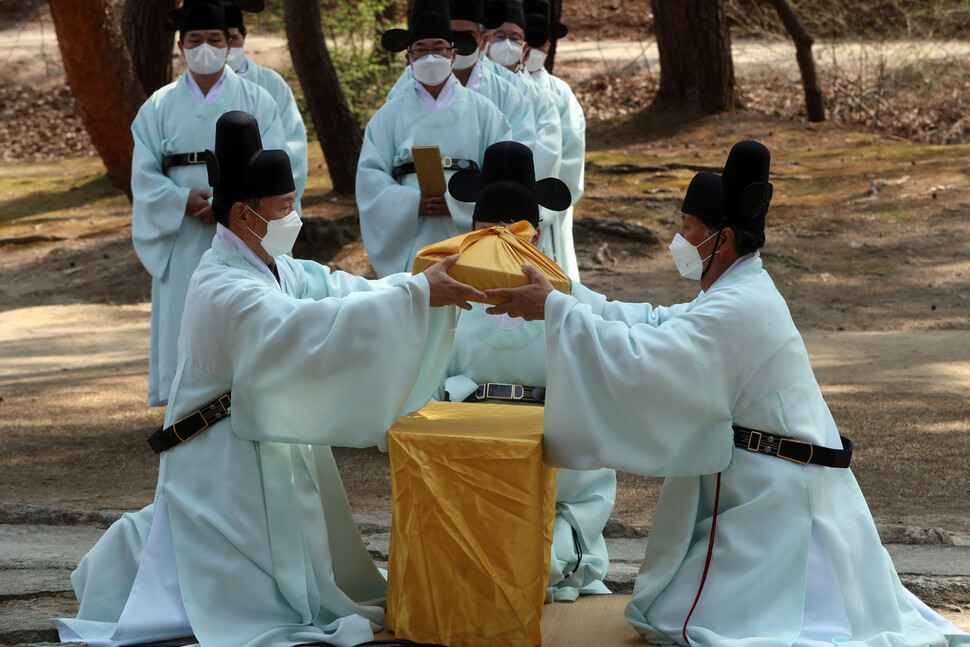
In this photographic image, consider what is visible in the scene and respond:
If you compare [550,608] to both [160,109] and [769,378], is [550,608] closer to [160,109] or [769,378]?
[769,378]

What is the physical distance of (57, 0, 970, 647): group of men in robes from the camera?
→ 10.8 feet

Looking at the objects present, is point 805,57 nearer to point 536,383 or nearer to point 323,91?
point 323,91

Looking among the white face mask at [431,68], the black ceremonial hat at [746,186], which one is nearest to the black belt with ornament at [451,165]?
the white face mask at [431,68]

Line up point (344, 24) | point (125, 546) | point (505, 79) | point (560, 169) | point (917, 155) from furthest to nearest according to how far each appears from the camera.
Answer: point (344, 24)
point (917, 155)
point (560, 169)
point (505, 79)
point (125, 546)

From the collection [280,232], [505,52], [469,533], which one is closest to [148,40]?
[505,52]

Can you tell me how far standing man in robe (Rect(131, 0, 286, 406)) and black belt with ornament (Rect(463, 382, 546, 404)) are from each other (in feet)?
8.49

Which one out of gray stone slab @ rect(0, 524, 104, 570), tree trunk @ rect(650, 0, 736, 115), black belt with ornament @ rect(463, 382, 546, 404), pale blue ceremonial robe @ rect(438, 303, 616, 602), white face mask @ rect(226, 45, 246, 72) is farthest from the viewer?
tree trunk @ rect(650, 0, 736, 115)

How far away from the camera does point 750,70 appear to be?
18.8 m

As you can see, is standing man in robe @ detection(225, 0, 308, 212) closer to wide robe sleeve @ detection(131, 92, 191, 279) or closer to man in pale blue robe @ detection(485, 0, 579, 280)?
wide robe sleeve @ detection(131, 92, 191, 279)

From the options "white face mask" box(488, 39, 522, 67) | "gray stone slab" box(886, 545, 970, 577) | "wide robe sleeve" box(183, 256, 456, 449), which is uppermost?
"white face mask" box(488, 39, 522, 67)

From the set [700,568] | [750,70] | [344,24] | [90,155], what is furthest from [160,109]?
[750,70]

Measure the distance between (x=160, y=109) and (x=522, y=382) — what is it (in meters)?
3.16

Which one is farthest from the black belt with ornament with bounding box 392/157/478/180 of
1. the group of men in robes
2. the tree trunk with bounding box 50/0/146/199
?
the tree trunk with bounding box 50/0/146/199

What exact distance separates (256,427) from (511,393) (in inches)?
43.7
